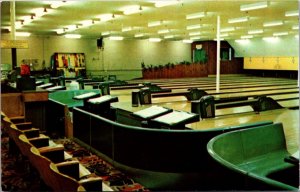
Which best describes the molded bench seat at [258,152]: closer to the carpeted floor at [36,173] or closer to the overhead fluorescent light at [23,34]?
the carpeted floor at [36,173]

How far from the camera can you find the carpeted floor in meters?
3.02

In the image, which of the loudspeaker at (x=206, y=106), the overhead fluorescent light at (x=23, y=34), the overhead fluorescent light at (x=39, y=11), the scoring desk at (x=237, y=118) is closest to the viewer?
the scoring desk at (x=237, y=118)

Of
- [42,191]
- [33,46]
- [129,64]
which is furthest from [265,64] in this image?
[42,191]

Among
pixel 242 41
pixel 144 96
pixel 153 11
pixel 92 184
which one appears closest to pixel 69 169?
pixel 92 184

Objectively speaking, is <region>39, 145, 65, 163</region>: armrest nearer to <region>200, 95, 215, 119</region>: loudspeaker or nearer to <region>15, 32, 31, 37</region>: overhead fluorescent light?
<region>200, 95, 215, 119</region>: loudspeaker

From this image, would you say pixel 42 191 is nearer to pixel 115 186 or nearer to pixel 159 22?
pixel 115 186

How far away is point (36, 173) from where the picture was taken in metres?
3.22

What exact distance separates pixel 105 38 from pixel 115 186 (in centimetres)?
1721

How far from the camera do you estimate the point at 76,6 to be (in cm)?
980

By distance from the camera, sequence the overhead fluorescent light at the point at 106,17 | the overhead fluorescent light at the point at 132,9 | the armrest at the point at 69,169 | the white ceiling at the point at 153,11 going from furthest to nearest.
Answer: the overhead fluorescent light at the point at 106,17, the overhead fluorescent light at the point at 132,9, the white ceiling at the point at 153,11, the armrest at the point at 69,169

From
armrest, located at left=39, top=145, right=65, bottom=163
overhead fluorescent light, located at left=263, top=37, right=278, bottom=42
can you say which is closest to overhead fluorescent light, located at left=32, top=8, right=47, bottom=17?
armrest, located at left=39, top=145, right=65, bottom=163

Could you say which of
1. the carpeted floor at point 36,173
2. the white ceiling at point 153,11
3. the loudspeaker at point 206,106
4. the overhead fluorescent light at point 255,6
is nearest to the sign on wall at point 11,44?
the carpeted floor at point 36,173

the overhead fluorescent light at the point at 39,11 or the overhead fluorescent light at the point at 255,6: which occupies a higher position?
the overhead fluorescent light at the point at 39,11

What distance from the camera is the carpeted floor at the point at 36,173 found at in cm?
302
